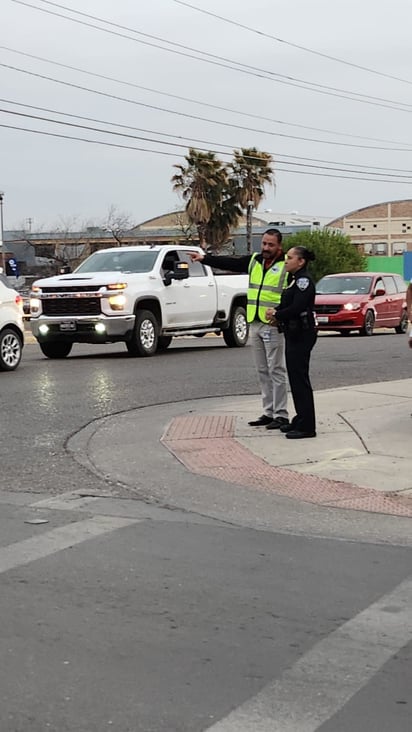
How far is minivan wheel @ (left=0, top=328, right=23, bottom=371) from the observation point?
1582cm

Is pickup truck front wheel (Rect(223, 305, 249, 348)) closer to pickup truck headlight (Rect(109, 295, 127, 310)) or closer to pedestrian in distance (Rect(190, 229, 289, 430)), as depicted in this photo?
pickup truck headlight (Rect(109, 295, 127, 310))

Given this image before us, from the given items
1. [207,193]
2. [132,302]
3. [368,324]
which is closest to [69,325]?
[132,302]

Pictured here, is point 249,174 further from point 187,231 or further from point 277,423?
point 277,423

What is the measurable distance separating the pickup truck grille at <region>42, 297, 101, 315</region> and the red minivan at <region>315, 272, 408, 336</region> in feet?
33.7

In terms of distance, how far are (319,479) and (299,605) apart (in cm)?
321

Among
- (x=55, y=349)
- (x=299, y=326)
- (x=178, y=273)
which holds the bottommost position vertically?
(x=55, y=349)

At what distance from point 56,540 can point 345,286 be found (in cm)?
2270

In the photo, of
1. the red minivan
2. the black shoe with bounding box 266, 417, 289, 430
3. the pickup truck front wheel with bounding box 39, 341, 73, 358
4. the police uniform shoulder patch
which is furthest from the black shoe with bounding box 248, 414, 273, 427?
the red minivan

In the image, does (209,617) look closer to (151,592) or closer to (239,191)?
(151,592)

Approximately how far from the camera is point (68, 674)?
4121 mm

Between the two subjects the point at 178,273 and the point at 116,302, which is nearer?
the point at 116,302

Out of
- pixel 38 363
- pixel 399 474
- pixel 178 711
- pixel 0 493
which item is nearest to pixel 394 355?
pixel 38 363

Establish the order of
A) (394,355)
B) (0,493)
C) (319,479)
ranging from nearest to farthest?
1. (0,493)
2. (319,479)
3. (394,355)

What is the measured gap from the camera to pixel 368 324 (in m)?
27.2
